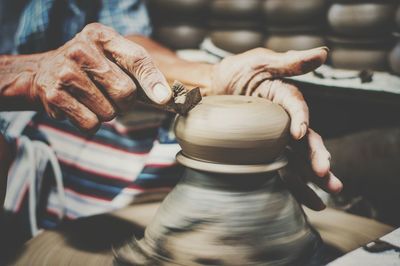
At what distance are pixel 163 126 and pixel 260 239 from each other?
3.02 feet

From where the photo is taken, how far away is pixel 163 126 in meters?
1.77

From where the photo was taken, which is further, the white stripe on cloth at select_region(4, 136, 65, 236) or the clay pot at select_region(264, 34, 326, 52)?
the clay pot at select_region(264, 34, 326, 52)

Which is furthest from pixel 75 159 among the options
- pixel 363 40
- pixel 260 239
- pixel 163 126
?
pixel 363 40

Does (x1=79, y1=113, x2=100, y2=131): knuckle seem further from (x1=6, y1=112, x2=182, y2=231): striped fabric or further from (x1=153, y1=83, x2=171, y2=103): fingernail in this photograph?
(x1=6, y1=112, x2=182, y2=231): striped fabric

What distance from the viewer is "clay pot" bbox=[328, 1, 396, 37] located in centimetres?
177

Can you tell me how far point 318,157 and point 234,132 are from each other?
248 millimetres

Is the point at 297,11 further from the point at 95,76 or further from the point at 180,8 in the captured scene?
the point at 95,76

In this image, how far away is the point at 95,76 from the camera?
1046 millimetres

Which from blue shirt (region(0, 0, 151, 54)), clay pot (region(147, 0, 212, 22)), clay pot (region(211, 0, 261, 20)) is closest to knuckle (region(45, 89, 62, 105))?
blue shirt (region(0, 0, 151, 54))

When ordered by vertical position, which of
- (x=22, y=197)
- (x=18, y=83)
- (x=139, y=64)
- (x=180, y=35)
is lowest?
(x=22, y=197)

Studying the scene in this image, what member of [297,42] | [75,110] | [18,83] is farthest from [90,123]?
[297,42]

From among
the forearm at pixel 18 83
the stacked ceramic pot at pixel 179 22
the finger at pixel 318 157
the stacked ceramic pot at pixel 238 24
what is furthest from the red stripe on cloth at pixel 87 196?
the stacked ceramic pot at pixel 179 22

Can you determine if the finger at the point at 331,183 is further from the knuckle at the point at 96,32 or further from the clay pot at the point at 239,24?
the clay pot at the point at 239,24

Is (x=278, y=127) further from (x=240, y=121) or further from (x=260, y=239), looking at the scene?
(x=260, y=239)
